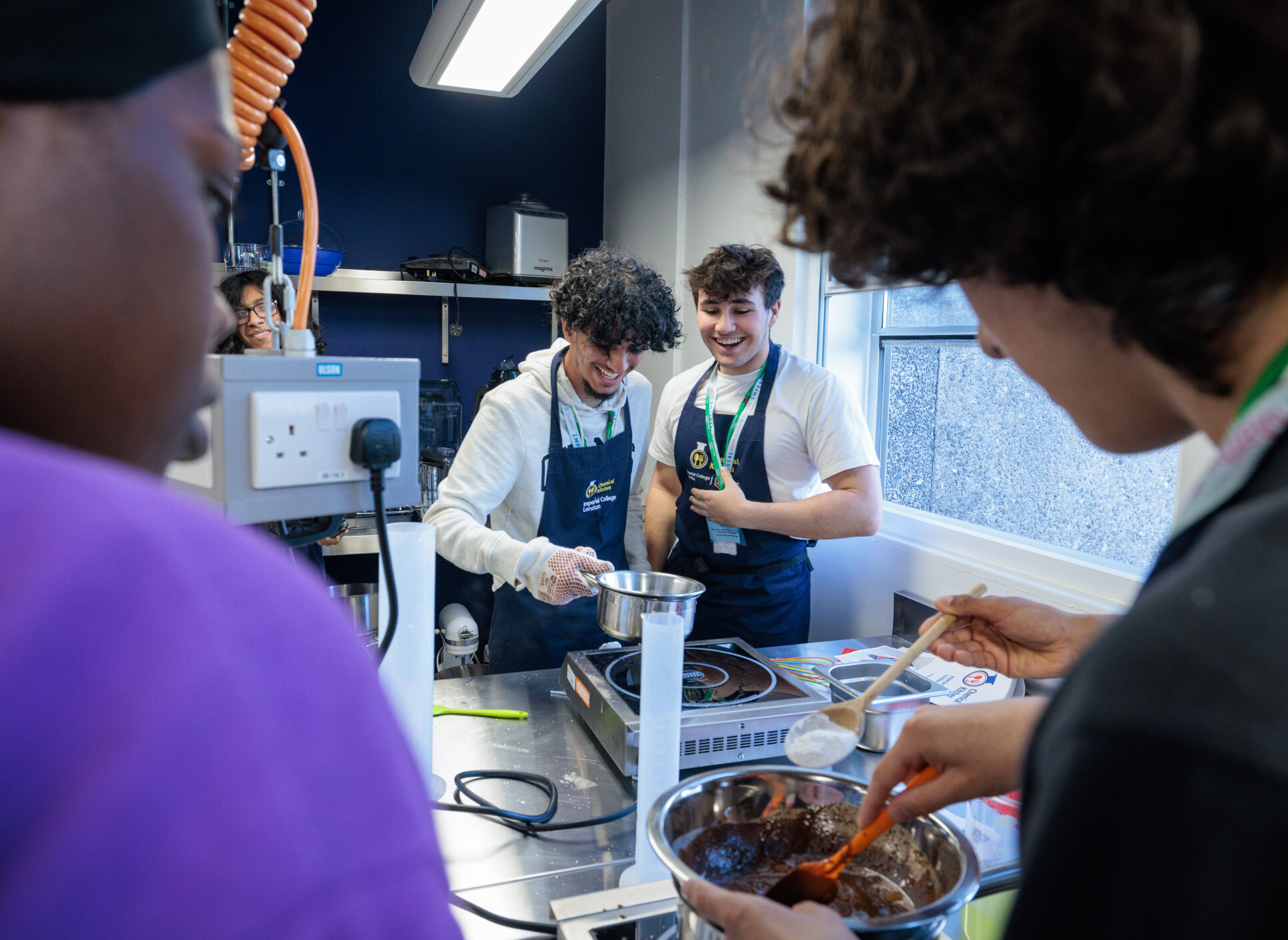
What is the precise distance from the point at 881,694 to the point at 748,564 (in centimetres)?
92

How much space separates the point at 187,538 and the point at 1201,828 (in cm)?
41

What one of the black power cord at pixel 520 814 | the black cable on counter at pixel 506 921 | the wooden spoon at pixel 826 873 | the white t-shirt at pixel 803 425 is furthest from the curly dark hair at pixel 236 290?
the wooden spoon at pixel 826 873

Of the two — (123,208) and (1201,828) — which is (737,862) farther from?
(123,208)

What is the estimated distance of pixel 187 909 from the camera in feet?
0.69

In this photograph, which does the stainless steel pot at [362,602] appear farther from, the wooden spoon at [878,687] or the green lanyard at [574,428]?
the wooden spoon at [878,687]

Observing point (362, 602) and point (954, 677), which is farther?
point (362, 602)

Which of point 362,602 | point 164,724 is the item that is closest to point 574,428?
point 362,602

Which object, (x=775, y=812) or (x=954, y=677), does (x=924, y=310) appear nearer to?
(x=954, y=677)

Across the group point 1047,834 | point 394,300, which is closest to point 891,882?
point 1047,834

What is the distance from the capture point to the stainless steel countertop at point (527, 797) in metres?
1.13

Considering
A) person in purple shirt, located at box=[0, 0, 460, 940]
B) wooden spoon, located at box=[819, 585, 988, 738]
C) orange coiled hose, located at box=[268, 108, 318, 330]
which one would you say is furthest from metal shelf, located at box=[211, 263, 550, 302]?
person in purple shirt, located at box=[0, 0, 460, 940]

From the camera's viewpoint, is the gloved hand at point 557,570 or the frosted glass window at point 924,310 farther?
the frosted glass window at point 924,310

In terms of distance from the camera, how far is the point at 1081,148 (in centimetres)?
50

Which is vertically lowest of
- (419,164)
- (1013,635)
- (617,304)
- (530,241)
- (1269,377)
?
(1013,635)
